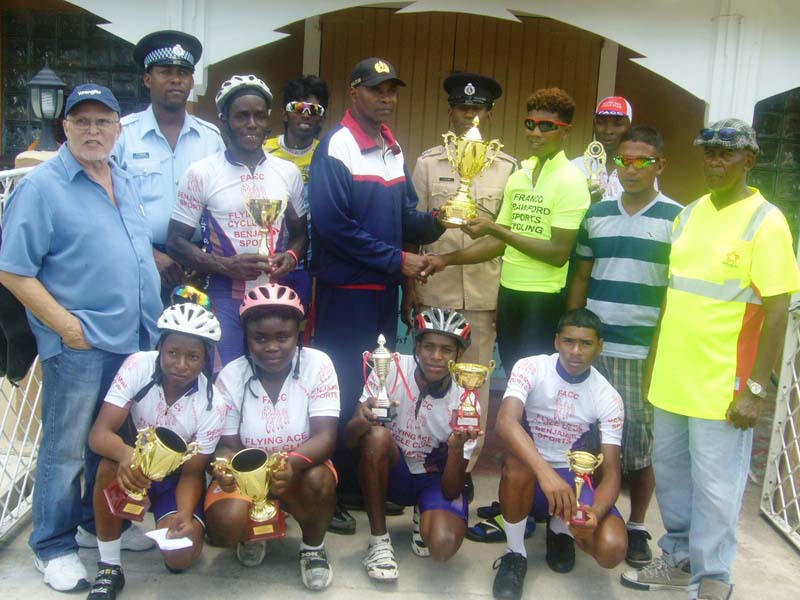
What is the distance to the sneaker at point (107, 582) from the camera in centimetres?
343

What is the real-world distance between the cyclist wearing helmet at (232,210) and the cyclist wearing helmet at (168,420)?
46cm

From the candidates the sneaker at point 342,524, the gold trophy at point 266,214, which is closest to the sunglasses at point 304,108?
the gold trophy at point 266,214

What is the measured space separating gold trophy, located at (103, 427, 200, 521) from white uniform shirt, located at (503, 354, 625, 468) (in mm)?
1579

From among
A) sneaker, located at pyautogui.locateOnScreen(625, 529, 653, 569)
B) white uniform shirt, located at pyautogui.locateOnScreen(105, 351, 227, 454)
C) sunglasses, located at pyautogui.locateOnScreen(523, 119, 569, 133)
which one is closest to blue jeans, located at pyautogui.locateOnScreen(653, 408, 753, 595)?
sneaker, located at pyautogui.locateOnScreen(625, 529, 653, 569)

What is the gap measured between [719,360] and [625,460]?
0.95 meters

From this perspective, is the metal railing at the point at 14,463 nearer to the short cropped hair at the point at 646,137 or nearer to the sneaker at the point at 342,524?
the sneaker at the point at 342,524

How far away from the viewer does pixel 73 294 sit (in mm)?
3494

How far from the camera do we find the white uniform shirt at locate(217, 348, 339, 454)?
377 centimetres

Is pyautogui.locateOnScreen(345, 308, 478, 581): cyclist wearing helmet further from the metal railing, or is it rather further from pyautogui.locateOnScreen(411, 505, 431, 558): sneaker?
the metal railing

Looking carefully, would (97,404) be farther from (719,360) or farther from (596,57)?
(596,57)

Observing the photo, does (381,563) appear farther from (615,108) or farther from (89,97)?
(615,108)

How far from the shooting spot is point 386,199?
14.0 feet

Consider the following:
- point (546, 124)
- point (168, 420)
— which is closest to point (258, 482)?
point (168, 420)

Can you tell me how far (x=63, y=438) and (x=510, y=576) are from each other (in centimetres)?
218
